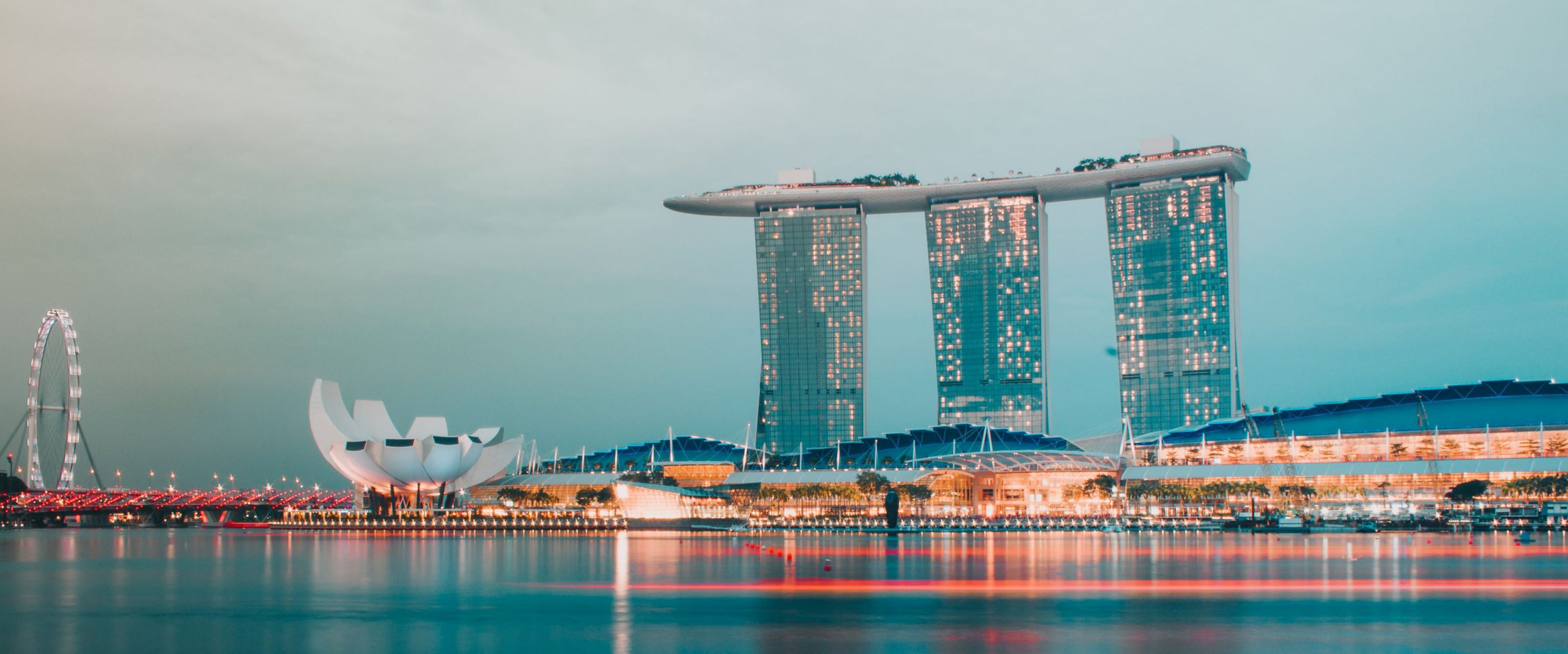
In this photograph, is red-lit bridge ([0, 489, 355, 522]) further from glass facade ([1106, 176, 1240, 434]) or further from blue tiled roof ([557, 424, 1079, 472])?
glass facade ([1106, 176, 1240, 434])

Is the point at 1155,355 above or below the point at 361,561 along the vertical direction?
above

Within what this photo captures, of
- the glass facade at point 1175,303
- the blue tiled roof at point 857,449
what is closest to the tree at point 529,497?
the blue tiled roof at point 857,449

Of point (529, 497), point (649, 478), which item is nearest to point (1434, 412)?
point (649, 478)

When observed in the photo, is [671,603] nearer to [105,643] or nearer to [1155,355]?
[105,643]

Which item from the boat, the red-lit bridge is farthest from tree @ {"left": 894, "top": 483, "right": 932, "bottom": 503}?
the red-lit bridge

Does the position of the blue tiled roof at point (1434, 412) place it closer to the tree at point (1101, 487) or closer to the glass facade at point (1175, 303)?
the tree at point (1101, 487)

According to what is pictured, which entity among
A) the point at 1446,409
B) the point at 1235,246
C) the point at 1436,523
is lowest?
the point at 1436,523

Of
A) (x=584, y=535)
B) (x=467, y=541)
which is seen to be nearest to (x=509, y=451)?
(x=584, y=535)
